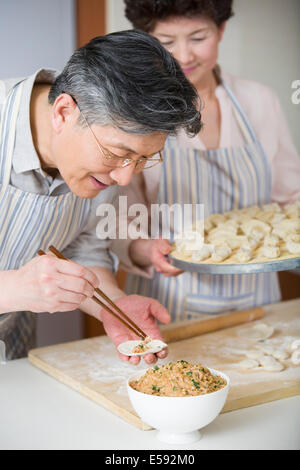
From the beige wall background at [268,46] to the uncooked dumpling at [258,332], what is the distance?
809 mm

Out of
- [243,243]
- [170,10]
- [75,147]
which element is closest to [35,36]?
[170,10]

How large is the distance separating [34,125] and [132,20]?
654 mm

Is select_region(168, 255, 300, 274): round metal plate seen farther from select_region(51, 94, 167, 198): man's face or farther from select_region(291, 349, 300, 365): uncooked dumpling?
select_region(51, 94, 167, 198): man's face

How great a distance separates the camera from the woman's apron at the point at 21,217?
4.60 ft

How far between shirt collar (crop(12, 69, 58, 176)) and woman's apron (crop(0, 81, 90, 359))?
0.01 metres

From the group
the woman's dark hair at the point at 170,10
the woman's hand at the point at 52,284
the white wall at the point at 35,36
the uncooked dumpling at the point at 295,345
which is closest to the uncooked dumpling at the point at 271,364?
the uncooked dumpling at the point at 295,345

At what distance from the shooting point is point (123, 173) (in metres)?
1.33

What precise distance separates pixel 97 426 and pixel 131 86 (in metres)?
0.67

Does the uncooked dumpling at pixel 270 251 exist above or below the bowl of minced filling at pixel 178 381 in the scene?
above

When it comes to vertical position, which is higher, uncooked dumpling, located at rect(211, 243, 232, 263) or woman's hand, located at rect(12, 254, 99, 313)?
woman's hand, located at rect(12, 254, 99, 313)

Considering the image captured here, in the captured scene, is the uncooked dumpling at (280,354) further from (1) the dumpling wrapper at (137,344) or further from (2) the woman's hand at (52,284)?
(2) the woman's hand at (52,284)

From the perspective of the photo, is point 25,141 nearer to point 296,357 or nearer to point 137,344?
point 137,344

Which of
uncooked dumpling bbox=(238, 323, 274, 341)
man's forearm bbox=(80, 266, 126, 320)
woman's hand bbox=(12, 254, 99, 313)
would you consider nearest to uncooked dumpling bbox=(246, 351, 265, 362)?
uncooked dumpling bbox=(238, 323, 274, 341)

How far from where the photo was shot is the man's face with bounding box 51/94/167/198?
1261 millimetres
